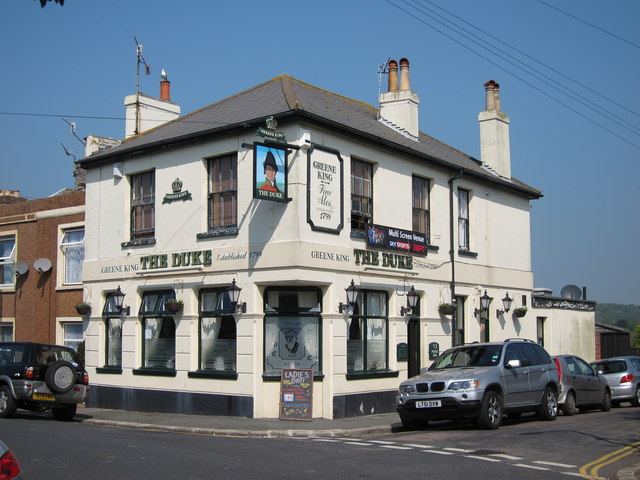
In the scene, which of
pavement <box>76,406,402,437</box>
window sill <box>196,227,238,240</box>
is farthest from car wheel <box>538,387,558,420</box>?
window sill <box>196,227,238,240</box>

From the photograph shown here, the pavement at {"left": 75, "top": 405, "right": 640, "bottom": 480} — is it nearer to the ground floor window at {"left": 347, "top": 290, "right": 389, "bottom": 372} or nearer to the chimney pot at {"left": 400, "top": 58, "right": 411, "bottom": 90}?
the ground floor window at {"left": 347, "top": 290, "right": 389, "bottom": 372}

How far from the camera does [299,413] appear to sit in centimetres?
1733

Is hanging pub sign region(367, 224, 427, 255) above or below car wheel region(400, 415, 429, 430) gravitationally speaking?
above

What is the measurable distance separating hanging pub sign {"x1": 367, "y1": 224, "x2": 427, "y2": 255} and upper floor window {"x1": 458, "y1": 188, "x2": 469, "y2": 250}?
269 cm

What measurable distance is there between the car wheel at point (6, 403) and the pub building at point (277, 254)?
3866 mm

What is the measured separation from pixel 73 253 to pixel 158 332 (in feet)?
22.2

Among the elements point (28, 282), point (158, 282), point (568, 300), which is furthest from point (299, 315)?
point (568, 300)

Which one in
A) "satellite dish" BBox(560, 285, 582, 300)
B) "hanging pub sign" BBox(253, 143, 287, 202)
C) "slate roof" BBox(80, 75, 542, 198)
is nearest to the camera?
"hanging pub sign" BBox(253, 143, 287, 202)

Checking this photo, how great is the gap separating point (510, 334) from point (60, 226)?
15.8m

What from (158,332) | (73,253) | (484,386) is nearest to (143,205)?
(158,332)

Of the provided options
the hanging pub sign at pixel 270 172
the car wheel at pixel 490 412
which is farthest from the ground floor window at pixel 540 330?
the hanging pub sign at pixel 270 172

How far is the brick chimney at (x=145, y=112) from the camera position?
80.5 ft

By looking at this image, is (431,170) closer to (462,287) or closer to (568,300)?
(462,287)

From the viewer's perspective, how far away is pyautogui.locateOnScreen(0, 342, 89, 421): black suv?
17.3m
